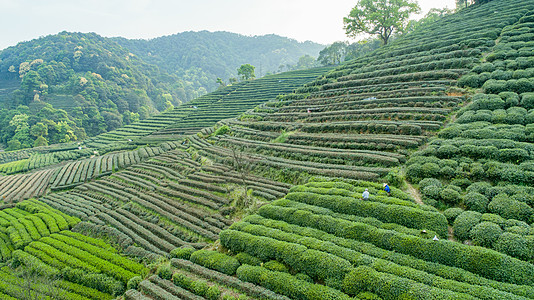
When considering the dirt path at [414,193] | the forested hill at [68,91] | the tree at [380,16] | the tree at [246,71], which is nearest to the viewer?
the dirt path at [414,193]

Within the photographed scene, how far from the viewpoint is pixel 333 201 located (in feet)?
54.1

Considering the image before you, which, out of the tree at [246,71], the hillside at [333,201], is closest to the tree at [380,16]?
the hillside at [333,201]

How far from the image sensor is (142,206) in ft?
87.8

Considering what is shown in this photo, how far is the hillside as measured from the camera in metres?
11.6

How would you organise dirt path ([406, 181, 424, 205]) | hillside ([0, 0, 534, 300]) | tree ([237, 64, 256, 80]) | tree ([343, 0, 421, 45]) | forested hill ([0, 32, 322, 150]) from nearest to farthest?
hillside ([0, 0, 534, 300]) < dirt path ([406, 181, 424, 205]) < tree ([343, 0, 421, 45]) < forested hill ([0, 32, 322, 150]) < tree ([237, 64, 256, 80])

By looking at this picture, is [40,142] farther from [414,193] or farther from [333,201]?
[414,193]

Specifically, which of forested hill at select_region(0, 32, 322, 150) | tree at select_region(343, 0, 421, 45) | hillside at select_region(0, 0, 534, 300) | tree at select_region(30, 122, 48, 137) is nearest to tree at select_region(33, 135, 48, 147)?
forested hill at select_region(0, 32, 322, 150)

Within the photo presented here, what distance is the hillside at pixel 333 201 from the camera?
Result: 11555 mm

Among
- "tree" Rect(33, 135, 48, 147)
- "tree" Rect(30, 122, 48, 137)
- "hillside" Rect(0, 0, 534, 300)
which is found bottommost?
"hillside" Rect(0, 0, 534, 300)

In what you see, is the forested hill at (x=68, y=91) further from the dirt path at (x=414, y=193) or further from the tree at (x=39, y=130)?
the dirt path at (x=414, y=193)

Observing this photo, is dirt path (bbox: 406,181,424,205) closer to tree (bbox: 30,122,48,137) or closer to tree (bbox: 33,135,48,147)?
tree (bbox: 33,135,48,147)

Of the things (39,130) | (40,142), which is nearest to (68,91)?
(39,130)

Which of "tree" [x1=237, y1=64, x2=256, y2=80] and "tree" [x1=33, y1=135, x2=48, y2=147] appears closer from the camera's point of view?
"tree" [x1=33, y1=135, x2=48, y2=147]

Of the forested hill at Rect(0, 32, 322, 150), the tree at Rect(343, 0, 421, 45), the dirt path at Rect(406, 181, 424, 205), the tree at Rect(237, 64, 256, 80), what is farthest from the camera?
the tree at Rect(237, 64, 256, 80)
